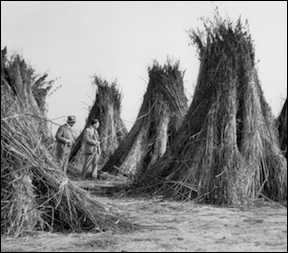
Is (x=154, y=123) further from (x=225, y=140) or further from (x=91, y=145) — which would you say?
(x=225, y=140)

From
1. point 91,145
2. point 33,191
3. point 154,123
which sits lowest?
point 33,191

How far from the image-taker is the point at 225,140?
798 cm

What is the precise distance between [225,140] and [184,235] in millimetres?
2957

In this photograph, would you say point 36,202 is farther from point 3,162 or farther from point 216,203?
point 216,203

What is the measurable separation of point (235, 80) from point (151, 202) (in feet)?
7.48

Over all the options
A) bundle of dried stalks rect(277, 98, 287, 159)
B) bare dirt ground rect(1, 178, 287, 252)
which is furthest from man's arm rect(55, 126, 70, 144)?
bundle of dried stalks rect(277, 98, 287, 159)

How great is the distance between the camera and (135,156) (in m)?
12.4

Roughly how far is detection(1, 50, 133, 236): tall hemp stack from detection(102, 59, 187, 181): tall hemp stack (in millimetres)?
6641

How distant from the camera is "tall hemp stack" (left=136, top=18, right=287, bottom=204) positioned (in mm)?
7789

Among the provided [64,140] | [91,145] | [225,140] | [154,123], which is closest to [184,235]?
[225,140]

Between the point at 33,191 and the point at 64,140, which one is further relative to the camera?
the point at 64,140

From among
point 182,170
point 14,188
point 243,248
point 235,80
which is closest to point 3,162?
point 14,188

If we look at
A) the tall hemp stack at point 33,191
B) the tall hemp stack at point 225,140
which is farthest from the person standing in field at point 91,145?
the tall hemp stack at point 33,191

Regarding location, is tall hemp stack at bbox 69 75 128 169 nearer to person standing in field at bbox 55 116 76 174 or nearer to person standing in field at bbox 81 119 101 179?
person standing in field at bbox 81 119 101 179
